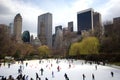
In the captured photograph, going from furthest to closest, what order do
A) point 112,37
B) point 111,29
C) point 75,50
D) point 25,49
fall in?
point 25,49 → point 75,50 → point 111,29 → point 112,37

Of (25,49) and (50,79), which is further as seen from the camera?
(25,49)

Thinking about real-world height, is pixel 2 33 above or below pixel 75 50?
above

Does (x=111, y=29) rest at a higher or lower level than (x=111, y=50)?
higher

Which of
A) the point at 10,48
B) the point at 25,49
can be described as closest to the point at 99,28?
the point at 10,48

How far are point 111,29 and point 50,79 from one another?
166ft

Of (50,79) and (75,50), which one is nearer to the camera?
(50,79)

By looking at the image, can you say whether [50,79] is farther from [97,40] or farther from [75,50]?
[75,50]

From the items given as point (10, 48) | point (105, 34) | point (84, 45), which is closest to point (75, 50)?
point (84, 45)

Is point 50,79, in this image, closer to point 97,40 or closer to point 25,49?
point 97,40

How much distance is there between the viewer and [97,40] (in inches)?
3292

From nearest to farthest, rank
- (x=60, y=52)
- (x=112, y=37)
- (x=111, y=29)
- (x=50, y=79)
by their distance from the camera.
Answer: (x=50, y=79) → (x=112, y=37) → (x=111, y=29) → (x=60, y=52)

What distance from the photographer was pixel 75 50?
97562 millimetres

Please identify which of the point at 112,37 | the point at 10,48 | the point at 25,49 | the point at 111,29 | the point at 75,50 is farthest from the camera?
the point at 25,49

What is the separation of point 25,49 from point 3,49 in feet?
163
